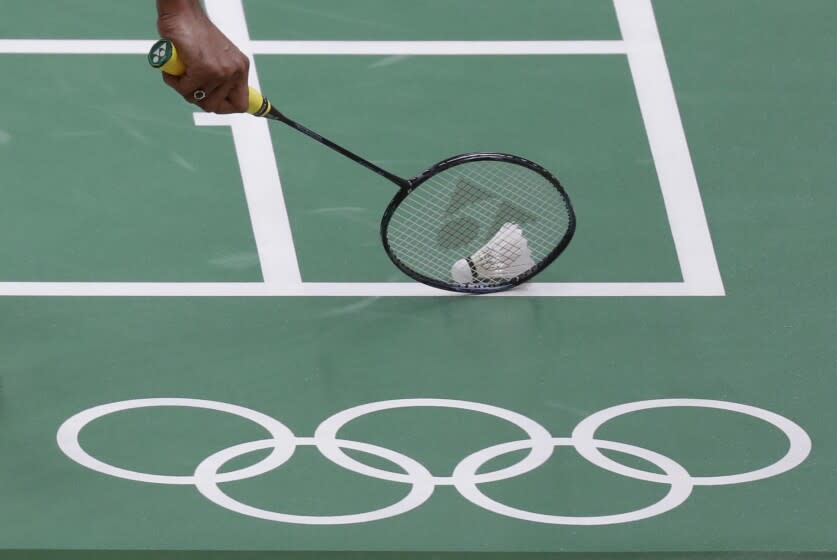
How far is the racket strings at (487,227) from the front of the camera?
697 cm

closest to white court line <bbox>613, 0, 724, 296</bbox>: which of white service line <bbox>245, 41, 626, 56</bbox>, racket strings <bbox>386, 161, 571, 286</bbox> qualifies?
white service line <bbox>245, 41, 626, 56</bbox>

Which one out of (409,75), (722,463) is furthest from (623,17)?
(722,463)

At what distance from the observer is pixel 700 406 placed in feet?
20.6

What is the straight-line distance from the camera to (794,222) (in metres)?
7.39

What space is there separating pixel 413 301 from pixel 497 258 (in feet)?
1.36

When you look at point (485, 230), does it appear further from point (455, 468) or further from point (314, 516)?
point (314, 516)

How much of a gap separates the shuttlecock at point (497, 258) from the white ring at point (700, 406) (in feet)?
3.23

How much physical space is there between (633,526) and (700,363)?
111cm

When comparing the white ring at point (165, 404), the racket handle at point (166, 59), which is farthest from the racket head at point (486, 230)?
the racket handle at point (166, 59)

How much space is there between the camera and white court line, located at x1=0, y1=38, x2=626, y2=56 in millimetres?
8477

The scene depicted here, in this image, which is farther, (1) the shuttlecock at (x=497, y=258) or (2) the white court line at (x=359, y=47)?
(2) the white court line at (x=359, y=47)

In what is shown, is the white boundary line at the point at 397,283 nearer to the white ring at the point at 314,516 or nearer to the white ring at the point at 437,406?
the white ring at the point at 437,406

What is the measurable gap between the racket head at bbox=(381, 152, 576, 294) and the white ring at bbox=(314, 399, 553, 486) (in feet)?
2.50

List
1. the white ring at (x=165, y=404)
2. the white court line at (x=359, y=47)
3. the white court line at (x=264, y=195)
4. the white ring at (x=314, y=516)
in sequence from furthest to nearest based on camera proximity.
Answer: the white court line at (x=359, y=47) → the white court line at (x=264, y=195) → the white ring at (x=165, y=404) → the white ring at (x=314, y=516)
